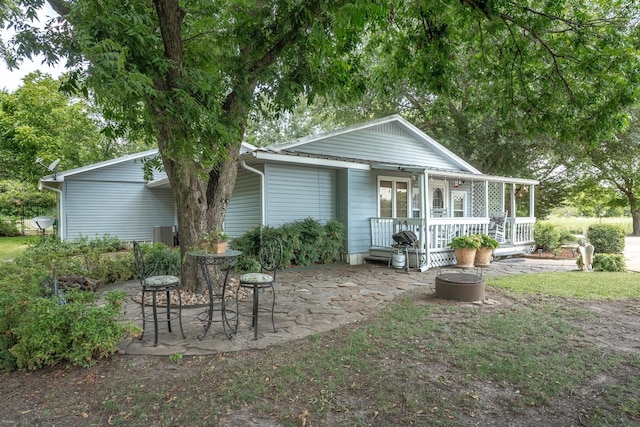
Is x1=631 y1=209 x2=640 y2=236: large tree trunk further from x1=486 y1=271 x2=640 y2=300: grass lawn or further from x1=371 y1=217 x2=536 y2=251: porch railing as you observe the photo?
x1=486 y1=271 x2=640 y2=300: grass lawn

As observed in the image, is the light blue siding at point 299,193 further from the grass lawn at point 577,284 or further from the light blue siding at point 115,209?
the light blue siding at point 115,209

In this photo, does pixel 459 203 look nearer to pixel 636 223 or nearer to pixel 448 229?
pixel 448 229

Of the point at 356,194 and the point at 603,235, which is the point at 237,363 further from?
the point at 603,235

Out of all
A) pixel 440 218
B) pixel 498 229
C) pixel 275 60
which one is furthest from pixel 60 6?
pixel 498 229

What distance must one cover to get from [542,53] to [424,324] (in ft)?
14.3

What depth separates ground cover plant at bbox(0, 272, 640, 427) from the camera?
8.21 ft

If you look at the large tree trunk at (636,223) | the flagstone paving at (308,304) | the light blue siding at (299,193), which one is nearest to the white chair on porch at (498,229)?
the flagstone paving at (308,304)

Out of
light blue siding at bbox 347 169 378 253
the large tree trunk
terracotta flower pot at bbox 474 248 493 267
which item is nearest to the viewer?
terracotta flower pot at bbox 474 248 493 267

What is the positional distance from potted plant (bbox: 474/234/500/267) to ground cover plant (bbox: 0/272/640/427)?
490 centimetres

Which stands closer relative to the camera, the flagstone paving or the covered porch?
the flagstone paving

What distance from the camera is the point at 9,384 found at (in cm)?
301

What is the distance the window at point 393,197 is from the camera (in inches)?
428

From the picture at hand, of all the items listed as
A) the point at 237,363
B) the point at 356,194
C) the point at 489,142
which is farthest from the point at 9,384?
the point at 489,142

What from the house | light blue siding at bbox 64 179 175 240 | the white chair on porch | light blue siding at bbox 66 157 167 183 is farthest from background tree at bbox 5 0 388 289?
light blue siding at bbox 66 157 167 183
